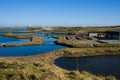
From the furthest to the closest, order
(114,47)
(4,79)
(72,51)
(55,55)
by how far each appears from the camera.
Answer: (114,47), (72,51), (55,55), (4,79)

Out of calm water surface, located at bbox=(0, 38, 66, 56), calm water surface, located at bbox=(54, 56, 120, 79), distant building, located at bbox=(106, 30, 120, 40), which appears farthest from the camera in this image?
distant building, located at bbox=(106, 30, 120, 40)

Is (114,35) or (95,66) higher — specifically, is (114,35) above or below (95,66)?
above

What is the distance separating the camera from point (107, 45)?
49.9 m

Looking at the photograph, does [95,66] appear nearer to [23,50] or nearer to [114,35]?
[23,50]

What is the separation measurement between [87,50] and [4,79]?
3484cm

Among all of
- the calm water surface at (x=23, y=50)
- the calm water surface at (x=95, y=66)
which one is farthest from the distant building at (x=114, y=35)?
the calm water surface at (x=95, y=66)

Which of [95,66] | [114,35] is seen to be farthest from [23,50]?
[114,35]

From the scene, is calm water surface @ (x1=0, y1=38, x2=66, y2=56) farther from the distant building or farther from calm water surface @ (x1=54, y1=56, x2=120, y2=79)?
the distant building

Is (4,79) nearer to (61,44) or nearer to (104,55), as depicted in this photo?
(104,55)

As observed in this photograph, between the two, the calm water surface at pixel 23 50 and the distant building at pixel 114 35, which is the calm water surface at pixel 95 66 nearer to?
the calm water surface at pixel 23 50

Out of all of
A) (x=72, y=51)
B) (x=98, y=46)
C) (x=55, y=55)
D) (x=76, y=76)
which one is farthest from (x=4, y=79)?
(x=98, y=46)

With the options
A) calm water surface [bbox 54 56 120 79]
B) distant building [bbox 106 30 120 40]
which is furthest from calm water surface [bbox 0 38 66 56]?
distant building [bbox 106 30 120 40]

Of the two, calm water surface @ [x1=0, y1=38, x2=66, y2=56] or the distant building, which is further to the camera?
the distant building

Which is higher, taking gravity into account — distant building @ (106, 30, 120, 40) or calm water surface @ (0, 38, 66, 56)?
distant building @ (106, 30, 120, 40)
